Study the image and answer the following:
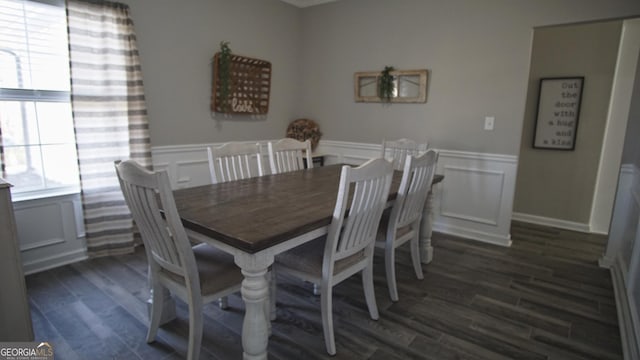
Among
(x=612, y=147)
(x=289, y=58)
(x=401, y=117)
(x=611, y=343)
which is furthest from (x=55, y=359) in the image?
(x=612, y=147)

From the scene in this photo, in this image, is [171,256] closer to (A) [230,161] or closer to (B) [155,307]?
(B) [155,307]

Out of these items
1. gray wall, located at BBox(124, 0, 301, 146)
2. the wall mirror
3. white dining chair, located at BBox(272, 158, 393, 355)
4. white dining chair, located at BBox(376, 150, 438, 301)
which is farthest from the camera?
the wall mirror

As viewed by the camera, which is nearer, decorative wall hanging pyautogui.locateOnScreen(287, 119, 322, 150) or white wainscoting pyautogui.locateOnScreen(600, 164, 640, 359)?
white wainscoting pyautogui.locateOnScreen(600, 164, 640, 359)

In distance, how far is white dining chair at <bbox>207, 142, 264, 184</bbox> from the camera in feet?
8.34

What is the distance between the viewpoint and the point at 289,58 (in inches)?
177

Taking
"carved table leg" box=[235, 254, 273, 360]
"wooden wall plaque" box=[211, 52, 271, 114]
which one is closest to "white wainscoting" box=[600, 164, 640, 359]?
"carved table leg" box=[235, 254, 273, 360]

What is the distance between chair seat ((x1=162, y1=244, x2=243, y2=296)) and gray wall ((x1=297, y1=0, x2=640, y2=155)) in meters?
2.69

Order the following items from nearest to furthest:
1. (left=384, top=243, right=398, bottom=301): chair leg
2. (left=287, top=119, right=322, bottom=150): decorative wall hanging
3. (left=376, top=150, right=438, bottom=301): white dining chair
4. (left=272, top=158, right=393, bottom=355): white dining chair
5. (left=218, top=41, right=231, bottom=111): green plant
→ (left=272, top=158, right=393, bottom=355): white dining chair → (left=376, top=150, right=438, bottom=301): white dining chair → (left=384, top=243, right=398, bottom=301): chair leg → (left=218, top=41, right=231, bottom=111): green plant → (left=287, top=119, right=322, bottom=150): decorative wall hanging

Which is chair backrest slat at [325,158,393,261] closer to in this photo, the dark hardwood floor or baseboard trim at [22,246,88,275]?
the dark hardwood floor

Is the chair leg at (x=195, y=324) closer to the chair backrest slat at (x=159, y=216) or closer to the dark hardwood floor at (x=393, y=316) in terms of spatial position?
the chair backrest slat at (x=159, y=216)

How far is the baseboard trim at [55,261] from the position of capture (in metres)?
2.68

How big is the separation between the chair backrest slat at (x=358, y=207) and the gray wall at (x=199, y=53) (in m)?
2.27

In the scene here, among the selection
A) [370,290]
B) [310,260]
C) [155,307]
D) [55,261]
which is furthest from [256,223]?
[55,261]

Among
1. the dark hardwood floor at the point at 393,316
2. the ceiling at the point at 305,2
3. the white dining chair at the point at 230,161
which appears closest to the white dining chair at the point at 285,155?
the white dining chair at the point at 230,161
